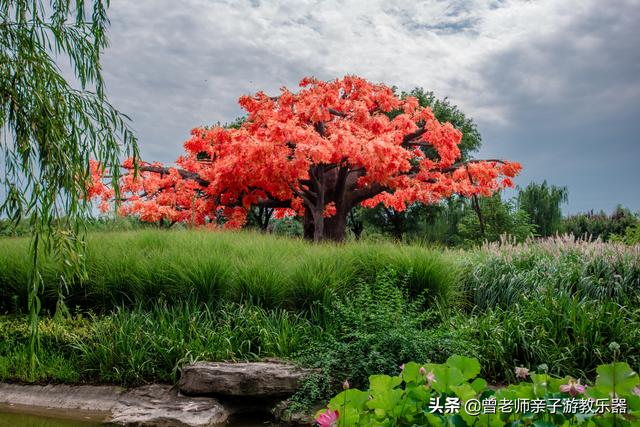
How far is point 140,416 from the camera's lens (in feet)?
17.4

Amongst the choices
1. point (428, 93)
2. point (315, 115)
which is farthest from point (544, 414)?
point (428, 93)

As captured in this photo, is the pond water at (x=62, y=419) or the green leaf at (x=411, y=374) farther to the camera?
the pond water at (x=62, y=419)

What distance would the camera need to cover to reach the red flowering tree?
10.7 metres

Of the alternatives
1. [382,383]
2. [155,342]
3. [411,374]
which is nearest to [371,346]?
[155,342]

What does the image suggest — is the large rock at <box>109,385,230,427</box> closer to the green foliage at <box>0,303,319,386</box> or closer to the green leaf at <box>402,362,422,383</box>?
the green foliage at <box>0,303,319,386</box>

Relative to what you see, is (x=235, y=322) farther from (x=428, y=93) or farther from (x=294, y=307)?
(x=428, y=93)

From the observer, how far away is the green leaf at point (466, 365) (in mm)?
2186

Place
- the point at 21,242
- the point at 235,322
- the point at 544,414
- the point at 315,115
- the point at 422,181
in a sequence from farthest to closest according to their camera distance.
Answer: the point at 422,181, the point at 315,115, the point at 21,242, the point at 235,322, the point at 544,414

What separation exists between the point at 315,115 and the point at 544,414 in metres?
10.2

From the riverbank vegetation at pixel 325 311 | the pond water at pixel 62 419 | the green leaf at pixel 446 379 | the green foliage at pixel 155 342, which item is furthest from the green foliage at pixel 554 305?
the green leaf at pixel 446 379

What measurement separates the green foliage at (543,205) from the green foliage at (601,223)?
4.61ft

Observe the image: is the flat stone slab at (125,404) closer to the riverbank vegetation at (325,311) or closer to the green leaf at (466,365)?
the riverbank vegetation at (325,311)

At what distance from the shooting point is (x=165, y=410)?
17.6ft

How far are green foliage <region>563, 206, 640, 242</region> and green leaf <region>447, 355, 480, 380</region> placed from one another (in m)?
20.9
